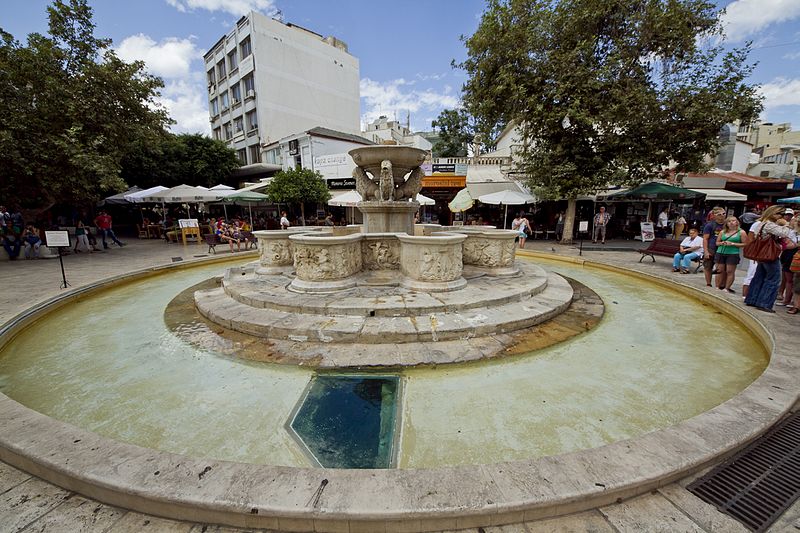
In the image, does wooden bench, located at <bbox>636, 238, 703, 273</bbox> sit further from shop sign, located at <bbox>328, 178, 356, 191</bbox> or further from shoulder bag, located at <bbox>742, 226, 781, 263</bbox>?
shop sign, located at <bbox>328, 178, 356, 191</bbox>

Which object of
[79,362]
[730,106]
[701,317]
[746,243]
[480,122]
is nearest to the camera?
[79,362]

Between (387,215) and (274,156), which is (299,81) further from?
(387,215)

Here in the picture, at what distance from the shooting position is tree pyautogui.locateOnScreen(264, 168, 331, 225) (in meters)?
16.3

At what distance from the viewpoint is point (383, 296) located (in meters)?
5.15

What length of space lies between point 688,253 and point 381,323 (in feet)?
26.3

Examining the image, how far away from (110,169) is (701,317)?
53.9 feet

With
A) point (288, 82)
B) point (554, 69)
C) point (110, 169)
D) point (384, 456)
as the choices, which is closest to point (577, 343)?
point (384, 456)

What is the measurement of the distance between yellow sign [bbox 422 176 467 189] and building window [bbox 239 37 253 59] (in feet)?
69.9

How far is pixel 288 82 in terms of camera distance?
28.6 m

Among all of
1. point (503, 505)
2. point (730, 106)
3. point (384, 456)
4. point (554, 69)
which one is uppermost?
point (554, 69)

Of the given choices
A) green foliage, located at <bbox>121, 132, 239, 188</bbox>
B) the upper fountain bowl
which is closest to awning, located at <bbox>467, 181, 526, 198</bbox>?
the upper fountain bowl

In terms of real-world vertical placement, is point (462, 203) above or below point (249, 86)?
below

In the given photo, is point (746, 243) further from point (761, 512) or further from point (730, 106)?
point (730, 106)

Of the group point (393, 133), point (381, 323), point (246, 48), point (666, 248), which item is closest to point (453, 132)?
point (393, 133)
